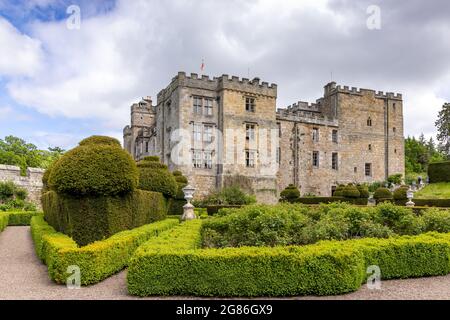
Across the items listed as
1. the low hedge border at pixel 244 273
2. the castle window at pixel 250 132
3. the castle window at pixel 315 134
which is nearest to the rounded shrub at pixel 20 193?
the castle window at pixel 250 132

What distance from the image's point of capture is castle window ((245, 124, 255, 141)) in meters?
30.8

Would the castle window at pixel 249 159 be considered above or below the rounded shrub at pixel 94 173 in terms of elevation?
above

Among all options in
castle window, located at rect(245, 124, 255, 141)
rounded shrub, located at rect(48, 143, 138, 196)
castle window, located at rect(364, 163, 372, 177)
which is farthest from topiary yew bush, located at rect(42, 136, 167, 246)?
castle window, located at rect(364, 163, 372, 177)

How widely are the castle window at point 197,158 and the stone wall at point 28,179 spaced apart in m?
11.2

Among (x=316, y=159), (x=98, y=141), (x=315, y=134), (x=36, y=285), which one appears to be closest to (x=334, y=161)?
(x=316, y=159)

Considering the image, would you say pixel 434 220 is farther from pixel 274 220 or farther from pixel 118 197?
pixel 118 197

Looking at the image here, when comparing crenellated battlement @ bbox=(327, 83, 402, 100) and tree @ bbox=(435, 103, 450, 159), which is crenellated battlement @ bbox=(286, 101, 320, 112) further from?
tree @ bbox=(435, 103, 450, 159)

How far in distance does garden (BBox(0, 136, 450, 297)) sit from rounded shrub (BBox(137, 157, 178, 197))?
2463 millimetres

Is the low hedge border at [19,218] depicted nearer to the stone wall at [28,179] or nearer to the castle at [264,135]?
the stone wall at [28,179]

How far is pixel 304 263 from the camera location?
21.5 ft

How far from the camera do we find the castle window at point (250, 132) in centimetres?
3080

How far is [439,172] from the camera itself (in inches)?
1253

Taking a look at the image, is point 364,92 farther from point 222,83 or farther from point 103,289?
point 103,289
